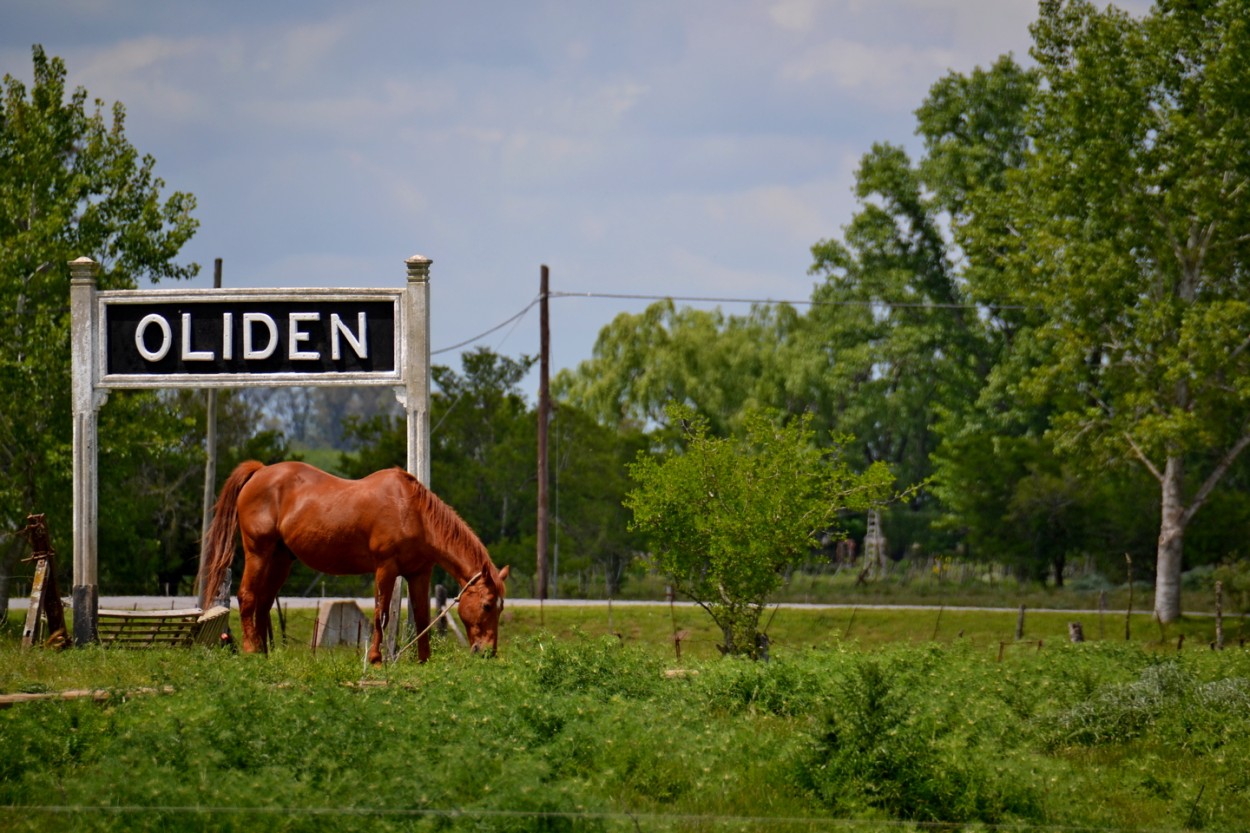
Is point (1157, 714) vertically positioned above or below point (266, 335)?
below

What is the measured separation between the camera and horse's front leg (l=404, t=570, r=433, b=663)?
1711 cm

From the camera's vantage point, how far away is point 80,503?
1903 centimetres

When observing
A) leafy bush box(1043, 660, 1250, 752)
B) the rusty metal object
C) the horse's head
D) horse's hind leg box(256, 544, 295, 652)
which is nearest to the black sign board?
horse's hind leg box(256, 544, 295, 652)

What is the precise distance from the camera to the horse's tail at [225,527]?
1742 cm

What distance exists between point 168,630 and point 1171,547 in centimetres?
2688

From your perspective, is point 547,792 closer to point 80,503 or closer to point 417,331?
point 417,331

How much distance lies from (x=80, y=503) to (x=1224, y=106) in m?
29.7

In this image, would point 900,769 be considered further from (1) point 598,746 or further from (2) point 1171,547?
(2) point 1171,547

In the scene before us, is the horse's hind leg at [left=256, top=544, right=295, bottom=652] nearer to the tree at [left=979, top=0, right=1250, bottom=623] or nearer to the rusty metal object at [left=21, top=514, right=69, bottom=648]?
the rusty metal object at [left=21, top=514, right=69, bottom=648]

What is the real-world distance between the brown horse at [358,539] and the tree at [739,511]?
4574 mm

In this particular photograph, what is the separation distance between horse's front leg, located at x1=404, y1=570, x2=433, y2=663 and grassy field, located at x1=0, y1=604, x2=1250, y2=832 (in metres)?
1.42

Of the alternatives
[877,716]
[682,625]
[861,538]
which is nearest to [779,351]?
[861,538]

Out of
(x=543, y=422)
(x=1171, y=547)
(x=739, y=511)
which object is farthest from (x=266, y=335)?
(x=1171, y=547)

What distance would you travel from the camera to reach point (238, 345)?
18328 mm
